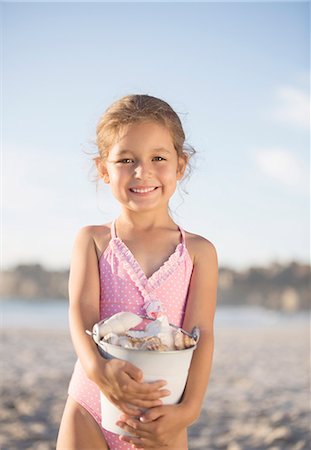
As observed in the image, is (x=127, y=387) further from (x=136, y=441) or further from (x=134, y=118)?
(x=134, y=118)

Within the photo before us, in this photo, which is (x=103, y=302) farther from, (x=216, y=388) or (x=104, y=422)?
(x=216, y=388)

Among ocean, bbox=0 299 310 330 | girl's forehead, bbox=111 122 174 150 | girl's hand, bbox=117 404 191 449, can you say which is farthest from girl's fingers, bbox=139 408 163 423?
ocean, bbox=0 299 310 330

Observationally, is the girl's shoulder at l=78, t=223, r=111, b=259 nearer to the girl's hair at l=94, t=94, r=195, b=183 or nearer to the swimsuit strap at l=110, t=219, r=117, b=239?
the swimsuit strap at l=110, t=219, r=117, b=239

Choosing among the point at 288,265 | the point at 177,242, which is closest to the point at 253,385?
the point at 177,242

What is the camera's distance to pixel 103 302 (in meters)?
2.20

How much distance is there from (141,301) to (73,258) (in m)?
0.28

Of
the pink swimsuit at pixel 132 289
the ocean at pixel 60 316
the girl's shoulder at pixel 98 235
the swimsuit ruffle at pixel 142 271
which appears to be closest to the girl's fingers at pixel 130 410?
the pink swimsuit at pixel 132 289

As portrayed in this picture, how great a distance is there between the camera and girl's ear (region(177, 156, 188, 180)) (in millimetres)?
2350

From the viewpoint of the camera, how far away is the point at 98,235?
2.30 meters

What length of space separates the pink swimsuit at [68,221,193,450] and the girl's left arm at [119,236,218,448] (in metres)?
0.04

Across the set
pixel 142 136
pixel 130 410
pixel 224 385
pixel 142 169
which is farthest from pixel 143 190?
pixel 224 385

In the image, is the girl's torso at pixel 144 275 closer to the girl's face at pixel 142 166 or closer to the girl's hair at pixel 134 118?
the girl's face at pixel 142 166

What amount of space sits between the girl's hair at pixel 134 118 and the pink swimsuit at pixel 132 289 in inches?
14.1

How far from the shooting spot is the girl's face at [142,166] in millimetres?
2174
